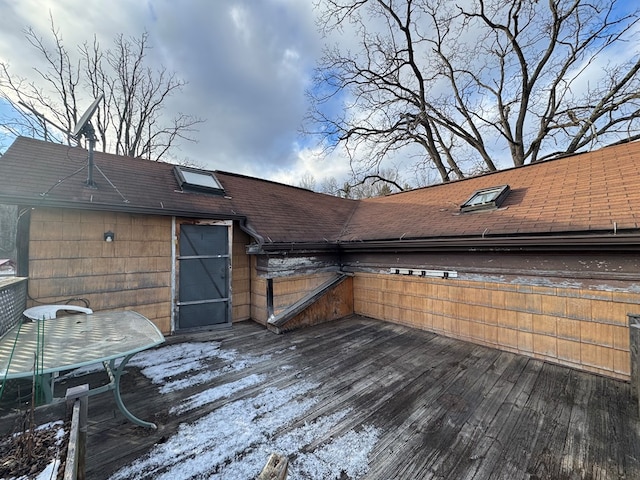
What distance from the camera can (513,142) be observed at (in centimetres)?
1152

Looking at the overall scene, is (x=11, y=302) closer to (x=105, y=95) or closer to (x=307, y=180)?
(x=105, y=95)

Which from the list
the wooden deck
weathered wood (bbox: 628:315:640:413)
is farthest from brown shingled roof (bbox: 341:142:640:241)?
the wooden deck

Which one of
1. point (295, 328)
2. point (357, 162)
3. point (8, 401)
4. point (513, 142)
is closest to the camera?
point (8, 401)

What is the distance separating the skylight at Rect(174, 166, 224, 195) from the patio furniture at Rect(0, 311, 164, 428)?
3138 millimetres

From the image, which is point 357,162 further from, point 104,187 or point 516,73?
point 104,187

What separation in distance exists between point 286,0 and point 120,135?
11.9 meters

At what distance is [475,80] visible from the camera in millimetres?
12352

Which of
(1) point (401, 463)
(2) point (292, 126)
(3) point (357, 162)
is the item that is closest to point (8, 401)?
(1) point (401, 463)

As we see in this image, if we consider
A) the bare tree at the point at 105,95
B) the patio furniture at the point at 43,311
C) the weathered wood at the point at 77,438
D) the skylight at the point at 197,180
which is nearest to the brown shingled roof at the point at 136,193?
the skylight at the point at 197,180

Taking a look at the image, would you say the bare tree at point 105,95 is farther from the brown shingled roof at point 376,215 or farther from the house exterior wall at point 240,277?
the house exterior wall at point 240,277

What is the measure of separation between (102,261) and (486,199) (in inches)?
276

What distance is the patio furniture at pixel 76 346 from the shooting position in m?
1.71

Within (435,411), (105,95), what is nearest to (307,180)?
(105,95)

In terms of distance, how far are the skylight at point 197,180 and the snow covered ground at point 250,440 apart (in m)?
3.59
